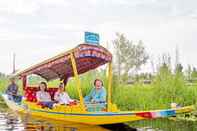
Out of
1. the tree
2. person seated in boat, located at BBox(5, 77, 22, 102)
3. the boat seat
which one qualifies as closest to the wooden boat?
the boat seat

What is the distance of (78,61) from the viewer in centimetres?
1852

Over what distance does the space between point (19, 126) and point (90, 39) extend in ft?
12.5

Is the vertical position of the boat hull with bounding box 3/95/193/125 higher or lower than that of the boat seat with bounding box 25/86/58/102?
lower

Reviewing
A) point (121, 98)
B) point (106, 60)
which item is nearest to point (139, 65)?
point (121, 98)

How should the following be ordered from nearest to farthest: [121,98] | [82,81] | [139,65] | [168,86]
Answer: [168,86]
[121,98]
[82,81]
[139,65]

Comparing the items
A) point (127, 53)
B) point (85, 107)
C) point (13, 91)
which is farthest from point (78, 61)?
point (127, 53)

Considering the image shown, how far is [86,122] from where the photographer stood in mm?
16547

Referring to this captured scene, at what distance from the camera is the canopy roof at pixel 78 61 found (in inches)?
667

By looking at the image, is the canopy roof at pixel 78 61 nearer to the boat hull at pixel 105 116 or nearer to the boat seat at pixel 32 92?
the boat seat at pixel 32 92

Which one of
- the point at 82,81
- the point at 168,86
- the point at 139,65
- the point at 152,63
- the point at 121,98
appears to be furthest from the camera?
the point at 139,65

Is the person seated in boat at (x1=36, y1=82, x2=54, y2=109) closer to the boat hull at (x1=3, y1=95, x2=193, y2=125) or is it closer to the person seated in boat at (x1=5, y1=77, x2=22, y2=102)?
the boat hull at (x1=3, y1=95, x2=193, y2=125)

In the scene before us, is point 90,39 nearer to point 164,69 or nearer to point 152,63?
point 164,69

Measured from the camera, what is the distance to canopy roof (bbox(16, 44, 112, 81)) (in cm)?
1695

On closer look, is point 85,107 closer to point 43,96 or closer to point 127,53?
point 43,96
